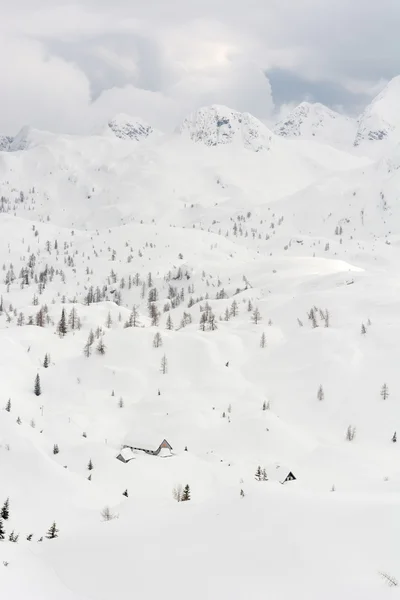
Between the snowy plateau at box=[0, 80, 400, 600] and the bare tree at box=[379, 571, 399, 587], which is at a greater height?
the bare tree at box=[379, 571, 399, 587]

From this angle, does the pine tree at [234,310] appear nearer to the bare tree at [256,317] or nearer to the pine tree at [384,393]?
the bare tree at [256,317]

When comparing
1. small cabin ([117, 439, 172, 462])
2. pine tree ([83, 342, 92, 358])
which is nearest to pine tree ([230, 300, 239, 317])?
pine tree ([83, 342, 92, 358])

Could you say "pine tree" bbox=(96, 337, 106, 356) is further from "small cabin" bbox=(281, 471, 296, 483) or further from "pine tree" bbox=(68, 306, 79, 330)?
"small cabin" bbox=(281, 471, 296, 483)

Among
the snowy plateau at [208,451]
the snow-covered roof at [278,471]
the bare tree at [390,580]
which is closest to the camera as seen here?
the bare tree at [390,580]

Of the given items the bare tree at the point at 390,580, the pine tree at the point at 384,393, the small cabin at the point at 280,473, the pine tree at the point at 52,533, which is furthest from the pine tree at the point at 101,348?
the bare tree at the point at 390,580

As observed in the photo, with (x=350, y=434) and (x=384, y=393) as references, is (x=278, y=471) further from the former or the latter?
(x=384, y=393)

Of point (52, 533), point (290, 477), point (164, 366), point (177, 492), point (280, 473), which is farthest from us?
point (164, 366)

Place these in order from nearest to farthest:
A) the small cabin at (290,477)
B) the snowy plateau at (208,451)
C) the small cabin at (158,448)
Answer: the snowy plateau at (208,451)
the small cabin at (290,477)
the small cabin at (158,448)

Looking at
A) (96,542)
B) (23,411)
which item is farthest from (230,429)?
(96,542)

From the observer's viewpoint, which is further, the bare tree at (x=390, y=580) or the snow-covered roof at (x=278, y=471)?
the snow-covered roof at (x=278, y=471)

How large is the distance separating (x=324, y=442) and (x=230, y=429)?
58.9 ft

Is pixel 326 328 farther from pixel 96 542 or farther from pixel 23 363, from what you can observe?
pixel 96 542

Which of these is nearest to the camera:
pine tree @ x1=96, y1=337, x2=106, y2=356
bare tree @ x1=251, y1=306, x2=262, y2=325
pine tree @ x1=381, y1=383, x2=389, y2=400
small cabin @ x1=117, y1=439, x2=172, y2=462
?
small cabin @ x1=117, y1=439, x2=172, y2=462

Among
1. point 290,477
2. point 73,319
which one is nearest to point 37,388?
point 73,319
